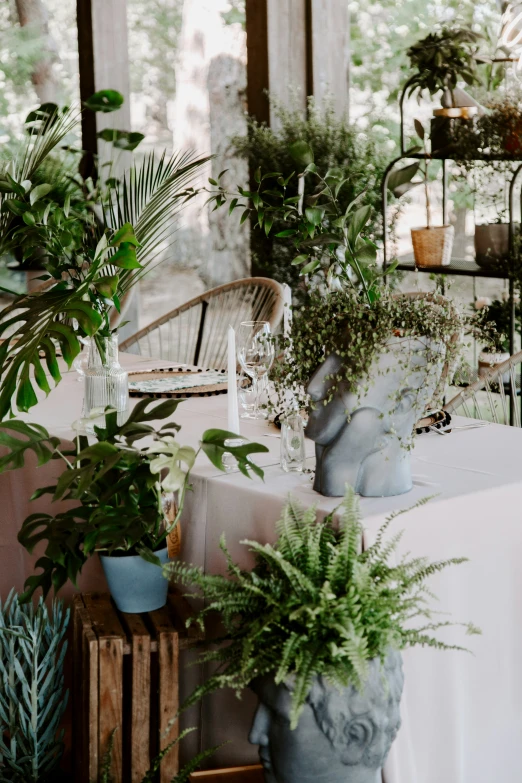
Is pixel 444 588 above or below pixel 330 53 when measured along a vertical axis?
below

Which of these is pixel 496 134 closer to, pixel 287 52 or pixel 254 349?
pixel 287 52

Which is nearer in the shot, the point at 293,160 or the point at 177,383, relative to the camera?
the point at 177,383

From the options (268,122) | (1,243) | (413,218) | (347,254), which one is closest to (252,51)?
(268,122)

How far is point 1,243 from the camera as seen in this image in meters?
2.25

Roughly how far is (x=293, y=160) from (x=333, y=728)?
10.3 feet

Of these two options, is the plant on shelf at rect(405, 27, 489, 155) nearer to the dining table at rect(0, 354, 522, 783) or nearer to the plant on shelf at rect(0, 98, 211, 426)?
the plant on shelf at rect(0, 98, 211, 426)

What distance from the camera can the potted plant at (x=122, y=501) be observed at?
1493 millimetres

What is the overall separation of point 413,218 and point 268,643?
16.6 ft

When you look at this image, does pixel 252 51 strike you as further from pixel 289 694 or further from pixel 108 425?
pixel 289 694

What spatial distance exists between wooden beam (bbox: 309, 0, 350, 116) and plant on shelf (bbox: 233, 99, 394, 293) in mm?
131

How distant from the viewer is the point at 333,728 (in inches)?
53.0

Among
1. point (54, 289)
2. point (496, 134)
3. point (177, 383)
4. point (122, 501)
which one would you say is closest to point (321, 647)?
point (122, 501)

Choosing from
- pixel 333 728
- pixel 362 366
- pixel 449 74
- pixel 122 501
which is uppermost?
pixel 449 74

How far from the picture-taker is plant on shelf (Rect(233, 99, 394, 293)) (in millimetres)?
4156
